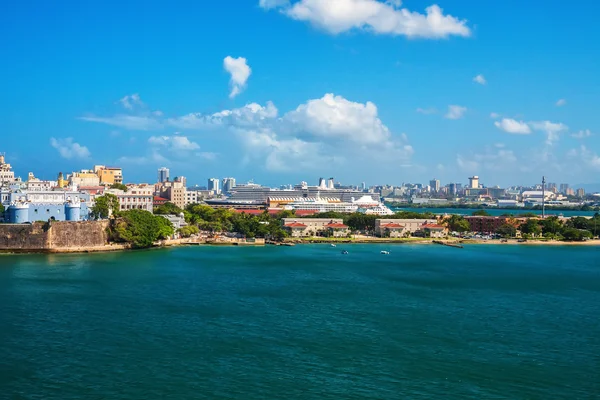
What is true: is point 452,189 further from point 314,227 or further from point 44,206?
point 44,206

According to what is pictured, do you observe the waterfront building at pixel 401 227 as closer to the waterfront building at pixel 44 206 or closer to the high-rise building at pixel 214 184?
the waterfront building at pixel 44 206

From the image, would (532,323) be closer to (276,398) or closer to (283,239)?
(276,398)

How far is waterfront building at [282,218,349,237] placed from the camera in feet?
101

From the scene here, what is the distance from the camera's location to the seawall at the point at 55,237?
2014cm

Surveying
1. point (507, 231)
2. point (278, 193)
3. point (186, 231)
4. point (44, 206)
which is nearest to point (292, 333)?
point (44, 206)

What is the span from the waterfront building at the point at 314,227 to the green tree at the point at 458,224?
683 cm

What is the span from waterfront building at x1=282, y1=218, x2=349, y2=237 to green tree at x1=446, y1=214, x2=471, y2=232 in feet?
22.4

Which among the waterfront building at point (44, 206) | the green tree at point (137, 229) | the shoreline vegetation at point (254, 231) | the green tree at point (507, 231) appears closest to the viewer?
the waterfront building at point (44, 206)

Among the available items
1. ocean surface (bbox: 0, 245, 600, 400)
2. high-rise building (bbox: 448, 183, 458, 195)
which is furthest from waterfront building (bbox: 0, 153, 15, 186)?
high-rise building (bbox: 448, 183, 458, 195)

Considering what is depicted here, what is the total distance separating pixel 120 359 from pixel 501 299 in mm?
8798

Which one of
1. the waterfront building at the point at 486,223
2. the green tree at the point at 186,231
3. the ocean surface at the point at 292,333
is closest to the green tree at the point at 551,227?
the waterfront building at the point at 486,223

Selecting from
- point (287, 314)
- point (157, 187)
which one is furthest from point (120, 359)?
→ point (157, 187)

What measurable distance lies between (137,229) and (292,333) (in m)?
13.4

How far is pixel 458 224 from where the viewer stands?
33594 mm
